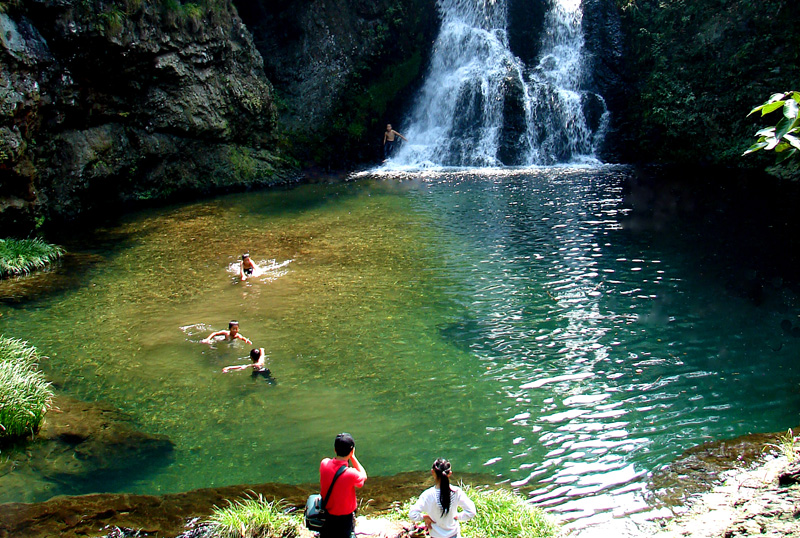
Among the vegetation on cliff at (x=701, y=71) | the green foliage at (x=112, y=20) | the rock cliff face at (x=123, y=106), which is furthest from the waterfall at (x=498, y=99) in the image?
the green foliage at (x=112, y=20)

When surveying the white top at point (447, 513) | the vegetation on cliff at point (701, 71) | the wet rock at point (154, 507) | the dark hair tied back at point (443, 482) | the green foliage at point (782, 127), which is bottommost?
the wet rock at point (154, 507)

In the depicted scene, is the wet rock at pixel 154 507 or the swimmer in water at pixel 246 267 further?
the swimmer in water at pixel 246 267

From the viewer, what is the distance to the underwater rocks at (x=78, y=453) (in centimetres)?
707

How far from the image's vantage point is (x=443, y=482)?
4.59 metres

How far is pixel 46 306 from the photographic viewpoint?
1298 cm

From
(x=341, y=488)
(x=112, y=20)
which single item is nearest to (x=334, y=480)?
(x=341, y=488)

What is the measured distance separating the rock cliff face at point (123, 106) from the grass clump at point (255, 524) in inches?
629

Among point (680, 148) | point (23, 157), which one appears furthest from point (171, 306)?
point (680, 148)

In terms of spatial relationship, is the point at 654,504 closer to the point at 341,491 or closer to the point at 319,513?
the point at 341,491

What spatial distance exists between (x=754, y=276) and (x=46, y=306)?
1650 cm

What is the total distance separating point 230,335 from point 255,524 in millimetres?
5544

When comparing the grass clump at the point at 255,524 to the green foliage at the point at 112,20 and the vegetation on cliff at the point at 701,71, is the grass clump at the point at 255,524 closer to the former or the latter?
the green foliage at the point at 112,20

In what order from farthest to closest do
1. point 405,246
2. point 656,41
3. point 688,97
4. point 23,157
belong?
1. point 656,41
2. point 688,97
3. point 23,157
4. point 405,246

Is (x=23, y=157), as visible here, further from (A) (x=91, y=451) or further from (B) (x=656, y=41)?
(B) (x=656, y=41)
